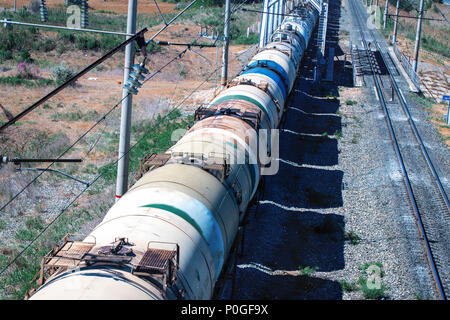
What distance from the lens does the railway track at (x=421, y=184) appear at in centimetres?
1506

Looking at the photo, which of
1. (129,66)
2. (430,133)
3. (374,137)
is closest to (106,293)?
(129,66)

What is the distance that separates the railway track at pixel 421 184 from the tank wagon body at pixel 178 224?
19.9 ft

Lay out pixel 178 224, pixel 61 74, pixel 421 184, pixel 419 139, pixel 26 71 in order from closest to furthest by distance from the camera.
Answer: pixel 178 224
pixel 421 184
pixel 419 139
pixel 61 74
pixel 26 71

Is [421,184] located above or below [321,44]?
below

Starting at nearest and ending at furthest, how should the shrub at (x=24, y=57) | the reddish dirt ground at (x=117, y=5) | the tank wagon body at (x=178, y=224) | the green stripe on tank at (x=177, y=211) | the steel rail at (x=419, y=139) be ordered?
the tank wagon body at (x=178, y=224)
the green stripe on tank at (x=177, y=211)
the steel rail at (x=419, y=139)
the shrub at (x=24, y=57)
the reddish dirt ground at (x=117, y=5)

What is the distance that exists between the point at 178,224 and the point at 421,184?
48.5 feet

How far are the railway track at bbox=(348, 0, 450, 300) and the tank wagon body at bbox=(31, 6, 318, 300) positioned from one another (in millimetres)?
6056

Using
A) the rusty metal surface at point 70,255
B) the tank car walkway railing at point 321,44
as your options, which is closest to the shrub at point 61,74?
the tank car walkway railing at point 321,44

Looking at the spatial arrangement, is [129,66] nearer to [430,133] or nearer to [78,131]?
[78,131]

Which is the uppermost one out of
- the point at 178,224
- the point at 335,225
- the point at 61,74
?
the point at 61,74

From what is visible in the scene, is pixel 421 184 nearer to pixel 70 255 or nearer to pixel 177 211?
pixel 177 211

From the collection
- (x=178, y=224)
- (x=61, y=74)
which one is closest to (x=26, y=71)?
(x=61, y=74)

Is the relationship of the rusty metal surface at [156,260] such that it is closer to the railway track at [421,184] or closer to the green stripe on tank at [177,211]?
the green stripe on tank at [177,211]

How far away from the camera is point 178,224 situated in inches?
348
